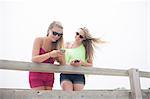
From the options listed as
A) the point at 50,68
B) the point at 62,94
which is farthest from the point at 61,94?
the point at 50,68

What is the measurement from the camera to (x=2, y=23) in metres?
6.57

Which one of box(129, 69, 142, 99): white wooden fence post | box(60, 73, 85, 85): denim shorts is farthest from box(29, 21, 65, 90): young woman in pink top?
box(129, 69, 142, 99): white wooden fence post

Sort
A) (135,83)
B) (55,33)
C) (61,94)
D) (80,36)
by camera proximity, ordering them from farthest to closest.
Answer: (80,36) → (135,83) → (55,33) → (61,94)

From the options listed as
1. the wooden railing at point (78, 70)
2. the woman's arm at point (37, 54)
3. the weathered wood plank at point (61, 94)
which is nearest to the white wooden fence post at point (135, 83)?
the wooden railing at point (78, 70)

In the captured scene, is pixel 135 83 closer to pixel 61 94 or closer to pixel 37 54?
pixel 61 94

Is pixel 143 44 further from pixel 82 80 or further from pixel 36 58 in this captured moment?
pixel 36 58

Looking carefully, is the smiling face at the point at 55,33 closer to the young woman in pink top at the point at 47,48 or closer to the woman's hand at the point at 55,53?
the young woman in pink top at the point at 47,48

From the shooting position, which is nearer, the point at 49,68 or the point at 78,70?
the point at 49,68

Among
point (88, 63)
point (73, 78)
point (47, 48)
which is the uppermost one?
point (47, 48)

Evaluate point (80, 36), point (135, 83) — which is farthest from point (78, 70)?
point (135, 83)

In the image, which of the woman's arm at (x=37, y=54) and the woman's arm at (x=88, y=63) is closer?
the woman's arm at (x=37, y=54)

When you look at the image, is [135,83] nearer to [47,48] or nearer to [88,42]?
[88,42]

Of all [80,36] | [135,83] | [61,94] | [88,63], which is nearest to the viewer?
[61,94]

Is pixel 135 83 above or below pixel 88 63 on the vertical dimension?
below
